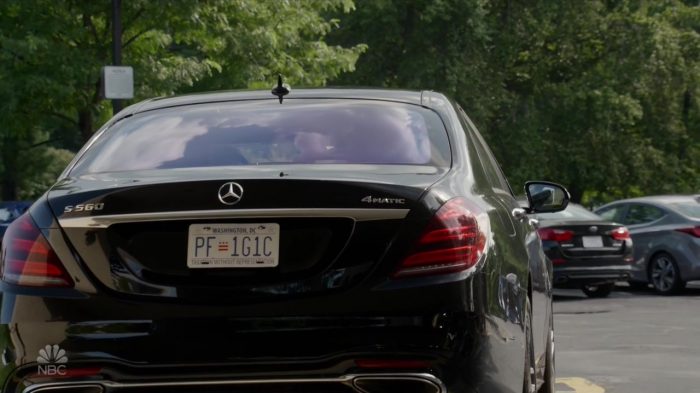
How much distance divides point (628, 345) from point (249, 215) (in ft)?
25.3

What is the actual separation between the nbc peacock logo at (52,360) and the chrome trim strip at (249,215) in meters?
0.40

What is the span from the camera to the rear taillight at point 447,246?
16.0 feet

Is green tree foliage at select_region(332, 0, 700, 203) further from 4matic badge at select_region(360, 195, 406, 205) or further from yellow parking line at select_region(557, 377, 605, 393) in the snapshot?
4matic badge at select_region(360, 195, 406, 205)

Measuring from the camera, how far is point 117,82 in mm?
22906

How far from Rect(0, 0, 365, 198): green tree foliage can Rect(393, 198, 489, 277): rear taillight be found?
21.9m

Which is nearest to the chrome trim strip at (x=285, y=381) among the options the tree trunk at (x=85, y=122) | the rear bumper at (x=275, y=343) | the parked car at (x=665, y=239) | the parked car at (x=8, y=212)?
the rear bumper at (x=275, y=343)

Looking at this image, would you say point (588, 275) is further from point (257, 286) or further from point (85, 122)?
point (257, 286)

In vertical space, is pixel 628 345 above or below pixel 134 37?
below

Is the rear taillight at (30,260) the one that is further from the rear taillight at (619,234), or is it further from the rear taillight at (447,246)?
the rear taillight at (619,234)

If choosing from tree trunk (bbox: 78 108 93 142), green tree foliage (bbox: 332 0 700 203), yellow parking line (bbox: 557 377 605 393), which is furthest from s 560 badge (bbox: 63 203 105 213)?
green tree foliage (bbox: 332 0 700 203)

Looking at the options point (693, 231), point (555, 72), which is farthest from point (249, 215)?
point (555, 72)

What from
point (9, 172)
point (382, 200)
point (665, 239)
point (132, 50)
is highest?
point (382, 200)

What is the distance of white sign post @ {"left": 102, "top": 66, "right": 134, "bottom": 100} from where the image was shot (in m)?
22.8

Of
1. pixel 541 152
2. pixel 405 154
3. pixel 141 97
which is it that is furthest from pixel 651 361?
pixel 541 152
